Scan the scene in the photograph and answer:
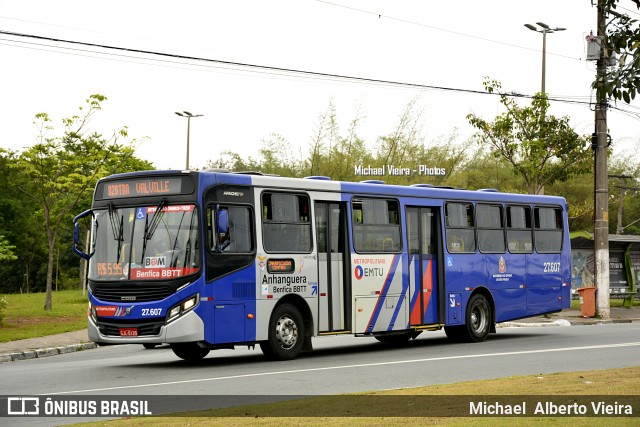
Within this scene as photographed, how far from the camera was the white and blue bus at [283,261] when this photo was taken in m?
16.2

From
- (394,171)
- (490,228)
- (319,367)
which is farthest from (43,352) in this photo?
(394,171)

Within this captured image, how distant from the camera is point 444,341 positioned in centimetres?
2281

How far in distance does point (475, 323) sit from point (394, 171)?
3247 centimetres

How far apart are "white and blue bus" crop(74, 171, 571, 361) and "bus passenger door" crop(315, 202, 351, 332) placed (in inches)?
1.0

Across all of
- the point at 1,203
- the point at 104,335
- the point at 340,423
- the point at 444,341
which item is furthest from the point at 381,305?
the point at 1,203

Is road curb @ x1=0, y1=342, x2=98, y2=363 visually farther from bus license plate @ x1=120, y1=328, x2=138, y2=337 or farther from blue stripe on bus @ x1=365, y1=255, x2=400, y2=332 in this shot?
blue stripe on bus @ x1=365, y1=255, x2=400, y2=332

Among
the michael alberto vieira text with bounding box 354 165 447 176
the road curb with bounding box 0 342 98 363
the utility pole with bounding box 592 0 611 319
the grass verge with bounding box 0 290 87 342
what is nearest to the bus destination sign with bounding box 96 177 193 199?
the road curb with bounding box 0 342 98 363

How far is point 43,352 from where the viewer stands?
21781mm

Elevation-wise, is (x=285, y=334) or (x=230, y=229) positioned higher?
(x=230, y=229)

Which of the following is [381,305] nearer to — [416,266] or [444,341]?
[416,266]

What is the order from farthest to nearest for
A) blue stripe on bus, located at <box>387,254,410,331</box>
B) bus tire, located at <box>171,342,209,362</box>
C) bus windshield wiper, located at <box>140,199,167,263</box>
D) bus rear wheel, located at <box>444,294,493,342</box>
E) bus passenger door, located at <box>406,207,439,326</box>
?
bus rear wheel, located at <box>444,294,493,342</box>
bus passenger door, located at <box>406,207,439,326</box>
blue stripe on bus, located at <box>387,254,410,331</box>
bus tire, located at <box>171,342,209,362</box>
bus windshield wiper, located at <box>140,199,167,263</box>

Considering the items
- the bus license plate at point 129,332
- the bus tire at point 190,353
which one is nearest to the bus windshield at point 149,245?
the bus license plate at point 129,332

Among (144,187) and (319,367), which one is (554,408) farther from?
(144,187)

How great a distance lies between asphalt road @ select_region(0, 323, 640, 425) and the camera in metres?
13.5
